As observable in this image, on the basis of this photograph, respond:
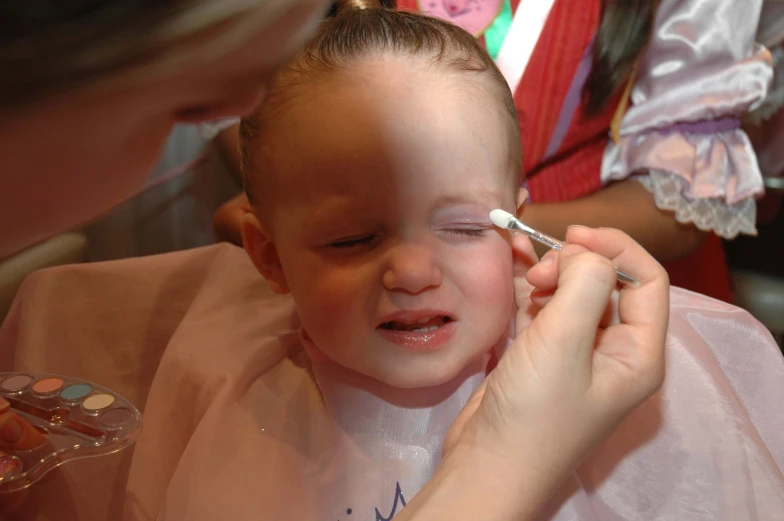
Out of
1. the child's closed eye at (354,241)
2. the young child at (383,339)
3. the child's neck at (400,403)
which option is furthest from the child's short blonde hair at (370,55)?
the child's neck at (400,403)

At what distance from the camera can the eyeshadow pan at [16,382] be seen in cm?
62

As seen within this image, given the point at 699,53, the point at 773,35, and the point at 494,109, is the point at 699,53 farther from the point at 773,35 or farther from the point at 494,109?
the point at 494,109

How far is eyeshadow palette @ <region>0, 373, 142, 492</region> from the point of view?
0.54 metres

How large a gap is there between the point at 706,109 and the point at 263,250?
0.72 metres

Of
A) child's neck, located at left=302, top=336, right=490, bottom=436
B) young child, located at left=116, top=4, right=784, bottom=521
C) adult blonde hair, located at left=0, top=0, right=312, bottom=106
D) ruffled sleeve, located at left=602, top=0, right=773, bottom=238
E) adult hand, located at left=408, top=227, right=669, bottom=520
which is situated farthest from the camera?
ruffled sleeve, located at left=602, top=0, right=773, bottom=238

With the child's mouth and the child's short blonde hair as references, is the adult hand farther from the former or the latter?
the child's short blonde hair

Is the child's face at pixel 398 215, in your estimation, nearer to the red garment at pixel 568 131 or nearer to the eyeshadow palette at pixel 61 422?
the eyeshadow palette at pixel 61 422

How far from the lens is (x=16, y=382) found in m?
0.63

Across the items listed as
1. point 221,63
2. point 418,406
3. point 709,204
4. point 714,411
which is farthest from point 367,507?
point 709,204

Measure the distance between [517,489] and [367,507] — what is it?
0.84 ft

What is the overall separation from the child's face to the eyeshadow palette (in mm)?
200

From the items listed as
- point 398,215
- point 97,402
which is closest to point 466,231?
point 398,215

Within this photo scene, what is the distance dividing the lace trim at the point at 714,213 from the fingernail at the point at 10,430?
3.04 feet

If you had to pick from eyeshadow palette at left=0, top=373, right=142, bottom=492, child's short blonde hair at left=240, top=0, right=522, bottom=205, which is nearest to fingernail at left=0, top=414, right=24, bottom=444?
eyeshadow palette at left=0, top=373, right=142, bottom=492
